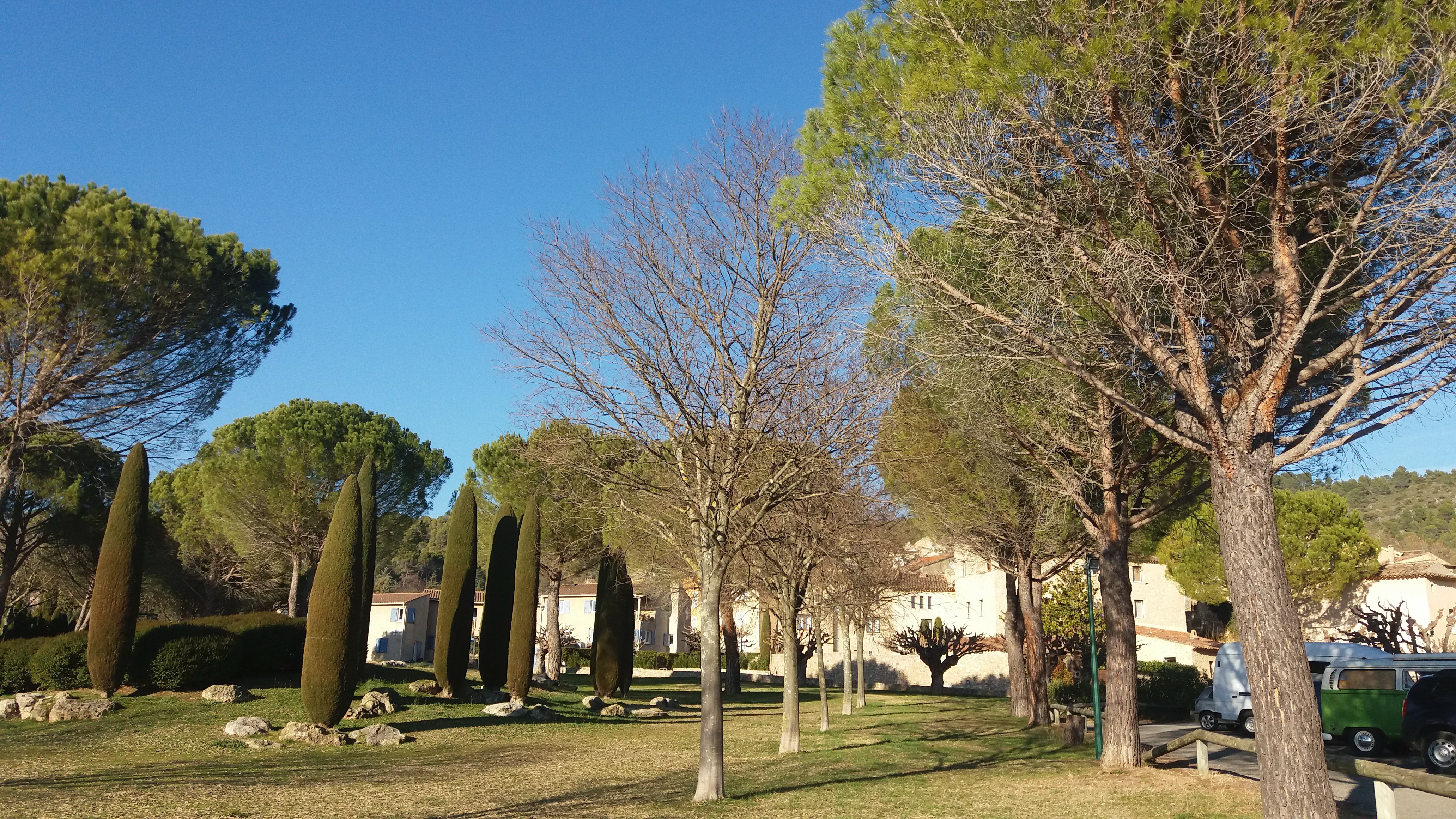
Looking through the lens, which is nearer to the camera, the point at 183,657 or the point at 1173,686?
the point at 183,657

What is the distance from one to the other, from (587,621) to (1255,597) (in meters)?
54.5

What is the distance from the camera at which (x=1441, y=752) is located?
548 inches

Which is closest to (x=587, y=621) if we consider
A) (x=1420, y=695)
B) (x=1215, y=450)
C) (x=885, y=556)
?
(x=885, y=556)

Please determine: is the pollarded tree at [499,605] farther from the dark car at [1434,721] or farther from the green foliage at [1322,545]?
the green foliage at [1322,545]

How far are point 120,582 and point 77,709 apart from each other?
107 inches

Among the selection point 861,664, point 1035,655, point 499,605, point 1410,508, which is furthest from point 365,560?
point 1410,508

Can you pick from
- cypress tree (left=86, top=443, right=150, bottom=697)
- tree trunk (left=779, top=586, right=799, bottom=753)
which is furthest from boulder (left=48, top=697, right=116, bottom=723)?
tree trunk (left=779, top=586, right=799, bottom=753)

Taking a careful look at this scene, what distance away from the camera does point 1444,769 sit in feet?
45.0

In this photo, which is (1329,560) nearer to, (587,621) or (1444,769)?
(1444,769)

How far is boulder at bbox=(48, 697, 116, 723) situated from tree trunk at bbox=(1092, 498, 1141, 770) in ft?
57.0

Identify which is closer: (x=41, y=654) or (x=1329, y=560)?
(x=41, y=654)

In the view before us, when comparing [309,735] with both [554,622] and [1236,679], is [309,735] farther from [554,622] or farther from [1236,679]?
[1236,679]

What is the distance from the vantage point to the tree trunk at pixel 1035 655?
19.6m

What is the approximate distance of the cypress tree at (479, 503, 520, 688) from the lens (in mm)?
23203
